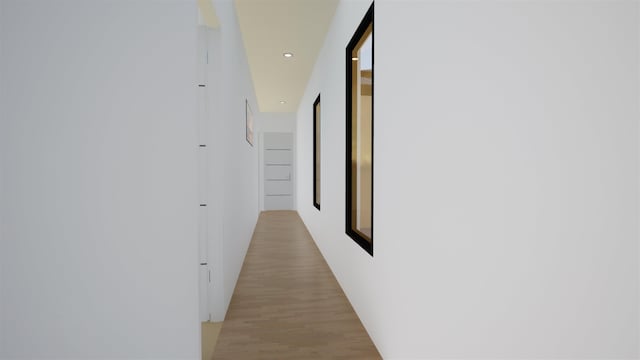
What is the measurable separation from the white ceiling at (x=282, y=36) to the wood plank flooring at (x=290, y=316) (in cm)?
296

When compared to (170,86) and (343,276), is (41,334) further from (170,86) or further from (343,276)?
(343,276)

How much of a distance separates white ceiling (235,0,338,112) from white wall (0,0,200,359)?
2.06 m

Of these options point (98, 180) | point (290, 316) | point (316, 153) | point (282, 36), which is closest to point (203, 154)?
point (98, 180)

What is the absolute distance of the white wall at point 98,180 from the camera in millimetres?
1273

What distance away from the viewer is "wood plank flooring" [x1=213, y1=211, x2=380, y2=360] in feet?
7.36

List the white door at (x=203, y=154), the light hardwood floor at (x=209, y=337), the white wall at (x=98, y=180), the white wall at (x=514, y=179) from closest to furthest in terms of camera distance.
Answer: the white wall at (x=514, y=179)
the white wall at (x=98, y=180)
the light hardwood floor at (x=209, y=337)
the white door at (x=203, y=154)

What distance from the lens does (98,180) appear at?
4.59ft

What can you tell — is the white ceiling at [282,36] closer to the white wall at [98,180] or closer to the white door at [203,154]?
the white door at [203,154]

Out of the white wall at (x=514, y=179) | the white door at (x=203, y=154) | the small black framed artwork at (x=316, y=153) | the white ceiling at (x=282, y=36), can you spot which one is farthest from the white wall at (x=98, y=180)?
the small black framed artwork at (x=316, y=153)

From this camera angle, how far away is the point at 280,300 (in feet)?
10.3

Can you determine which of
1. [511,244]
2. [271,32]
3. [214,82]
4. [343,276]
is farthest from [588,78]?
[271,32]

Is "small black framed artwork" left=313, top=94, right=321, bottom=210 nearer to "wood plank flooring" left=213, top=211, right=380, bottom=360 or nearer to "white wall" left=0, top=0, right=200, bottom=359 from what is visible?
"wood plank flooring" left=213, top=211, right=380, bottom=360

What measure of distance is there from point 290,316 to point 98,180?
193 cm

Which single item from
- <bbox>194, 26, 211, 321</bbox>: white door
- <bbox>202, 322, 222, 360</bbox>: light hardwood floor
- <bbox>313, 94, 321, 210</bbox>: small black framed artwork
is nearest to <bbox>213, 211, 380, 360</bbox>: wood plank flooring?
<bbox>202, 322, 222, 360</bbox>: light hardwood floor
